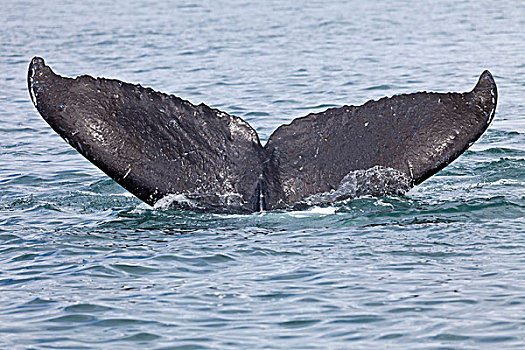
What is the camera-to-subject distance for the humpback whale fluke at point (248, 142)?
6.35 meters

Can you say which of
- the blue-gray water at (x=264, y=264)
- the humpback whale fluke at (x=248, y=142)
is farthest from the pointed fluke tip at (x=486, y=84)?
the blue-gray water at (x=264, y=264)

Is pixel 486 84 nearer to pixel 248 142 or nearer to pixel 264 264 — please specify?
pixel 248 142

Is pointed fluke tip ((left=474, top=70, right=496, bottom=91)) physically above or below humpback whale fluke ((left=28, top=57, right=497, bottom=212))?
above

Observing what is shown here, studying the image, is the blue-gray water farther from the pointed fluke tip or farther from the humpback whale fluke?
the pointed fluke tip

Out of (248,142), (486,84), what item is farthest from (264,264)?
(486,84)

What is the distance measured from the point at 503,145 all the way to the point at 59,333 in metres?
6.65

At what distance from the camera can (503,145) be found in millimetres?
10461

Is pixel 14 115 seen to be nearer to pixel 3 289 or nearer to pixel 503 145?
pixel 503 145

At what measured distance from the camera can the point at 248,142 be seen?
22.1ft

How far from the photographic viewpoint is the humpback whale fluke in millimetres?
6348

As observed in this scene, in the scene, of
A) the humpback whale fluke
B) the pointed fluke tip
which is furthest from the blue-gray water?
the pointed fluke tip

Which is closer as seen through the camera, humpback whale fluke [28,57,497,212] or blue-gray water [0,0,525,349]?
blue-gray water [0,0,525,349]

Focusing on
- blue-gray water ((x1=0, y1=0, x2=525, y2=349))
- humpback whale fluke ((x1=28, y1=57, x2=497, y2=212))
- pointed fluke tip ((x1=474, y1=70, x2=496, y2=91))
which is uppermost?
pointed fluke tip ((x1=474, y1=70, x2=496, y2=91))

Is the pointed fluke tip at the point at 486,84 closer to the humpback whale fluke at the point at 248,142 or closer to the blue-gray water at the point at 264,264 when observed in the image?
the humpback whale fluke at the point at 248,142
